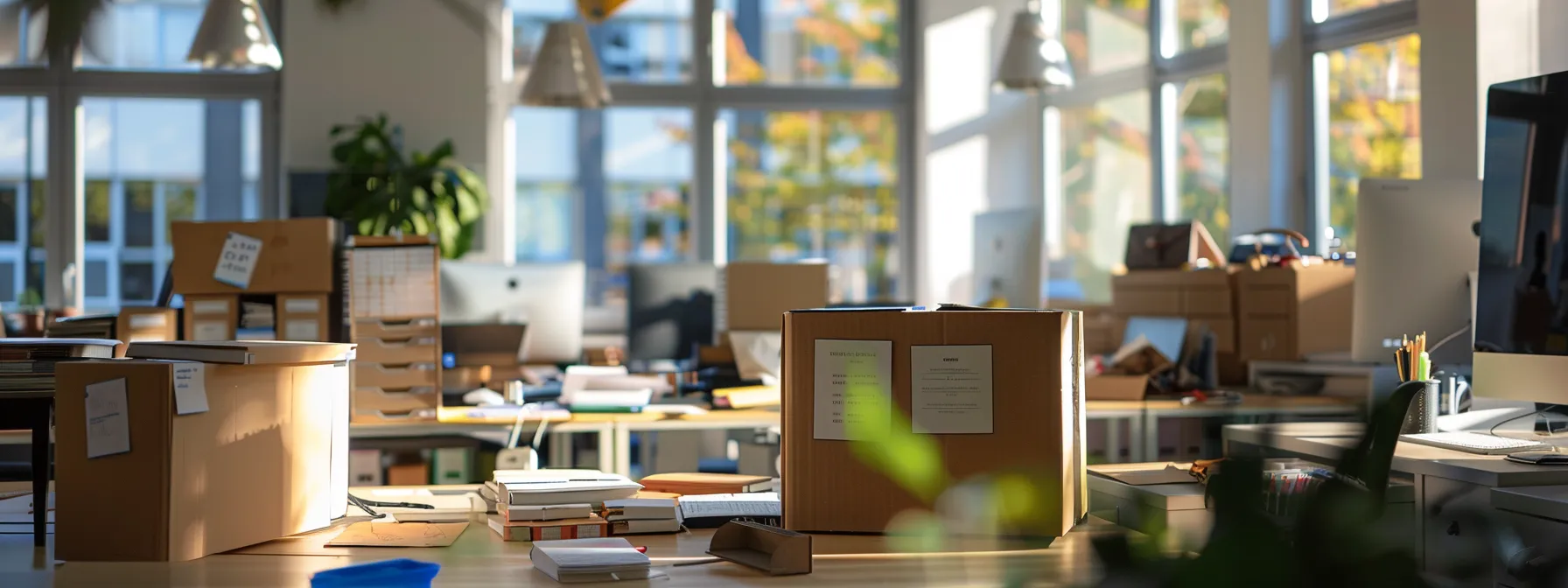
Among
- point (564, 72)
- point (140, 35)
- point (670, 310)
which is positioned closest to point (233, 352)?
point (670, 310)

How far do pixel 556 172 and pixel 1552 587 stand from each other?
6816 mm

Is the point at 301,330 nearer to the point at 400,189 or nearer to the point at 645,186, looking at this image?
the point at 400,189

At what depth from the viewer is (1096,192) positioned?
6.58 meters

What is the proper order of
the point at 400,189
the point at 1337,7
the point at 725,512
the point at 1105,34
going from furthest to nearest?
the point at 1105,34 < the point at 400,189 < the point at 1337,7 < the point at 725,512

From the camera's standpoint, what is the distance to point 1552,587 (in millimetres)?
471

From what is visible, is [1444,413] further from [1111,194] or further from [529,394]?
[1111,194]

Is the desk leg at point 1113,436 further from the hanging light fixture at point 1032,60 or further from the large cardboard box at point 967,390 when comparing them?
the large cardboard box at point 967,390

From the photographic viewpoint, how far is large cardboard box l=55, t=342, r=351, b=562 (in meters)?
1.70

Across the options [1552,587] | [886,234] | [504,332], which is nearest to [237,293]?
[504,332]

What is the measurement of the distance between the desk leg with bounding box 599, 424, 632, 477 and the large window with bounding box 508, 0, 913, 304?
142 inches

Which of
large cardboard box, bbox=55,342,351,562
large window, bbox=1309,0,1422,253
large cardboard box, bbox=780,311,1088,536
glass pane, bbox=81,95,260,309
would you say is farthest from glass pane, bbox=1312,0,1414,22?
glass pane, bbox=81,95,260,309

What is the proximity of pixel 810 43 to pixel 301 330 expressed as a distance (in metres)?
4.33

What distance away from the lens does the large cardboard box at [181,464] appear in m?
1.70

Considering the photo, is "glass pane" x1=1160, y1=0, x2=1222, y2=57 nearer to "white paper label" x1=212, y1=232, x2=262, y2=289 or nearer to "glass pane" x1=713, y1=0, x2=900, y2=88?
"glass pane" x1=713, y1=0, x2=900, y2=88
